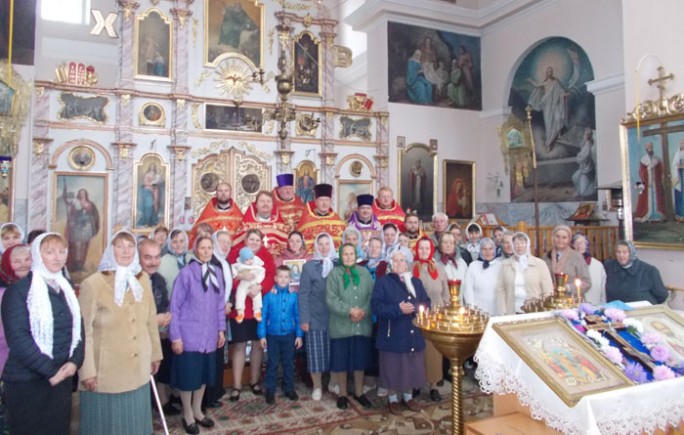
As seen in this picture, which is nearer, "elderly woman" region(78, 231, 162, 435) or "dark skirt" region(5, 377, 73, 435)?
"dark skirt" region(5, 377, 73, 435)

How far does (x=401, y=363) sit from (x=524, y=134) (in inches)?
318

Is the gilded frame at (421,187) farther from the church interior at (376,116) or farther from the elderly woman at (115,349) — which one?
the elderly woman at (115,349)

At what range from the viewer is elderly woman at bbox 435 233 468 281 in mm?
Result: 5543

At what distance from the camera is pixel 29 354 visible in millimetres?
2920

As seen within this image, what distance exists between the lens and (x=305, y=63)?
1266 centimetres

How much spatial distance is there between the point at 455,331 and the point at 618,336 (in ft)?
3.20

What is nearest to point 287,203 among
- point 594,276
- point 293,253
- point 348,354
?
point 293,253

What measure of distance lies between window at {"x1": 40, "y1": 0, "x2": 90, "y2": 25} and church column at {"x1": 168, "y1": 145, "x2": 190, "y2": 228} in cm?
867

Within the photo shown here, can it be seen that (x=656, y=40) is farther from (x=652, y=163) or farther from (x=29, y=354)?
(x=29, y=354)

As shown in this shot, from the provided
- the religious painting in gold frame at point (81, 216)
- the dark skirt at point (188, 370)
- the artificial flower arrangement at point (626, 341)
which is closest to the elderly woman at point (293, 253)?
the dark skirt at point (188, 370)

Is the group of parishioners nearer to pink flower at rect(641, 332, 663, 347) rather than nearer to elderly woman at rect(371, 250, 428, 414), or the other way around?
elderly woman at rect(371, 250, 428, 414)

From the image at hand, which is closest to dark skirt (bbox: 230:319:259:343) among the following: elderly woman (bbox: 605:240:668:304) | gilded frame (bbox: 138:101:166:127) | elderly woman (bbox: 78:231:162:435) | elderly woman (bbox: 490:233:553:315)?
elderly woman (bbox: 78:231:162:435)

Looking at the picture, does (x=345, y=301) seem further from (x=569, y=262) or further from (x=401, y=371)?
(x=569, y=262)

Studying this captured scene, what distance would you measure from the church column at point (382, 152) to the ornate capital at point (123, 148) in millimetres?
5711
